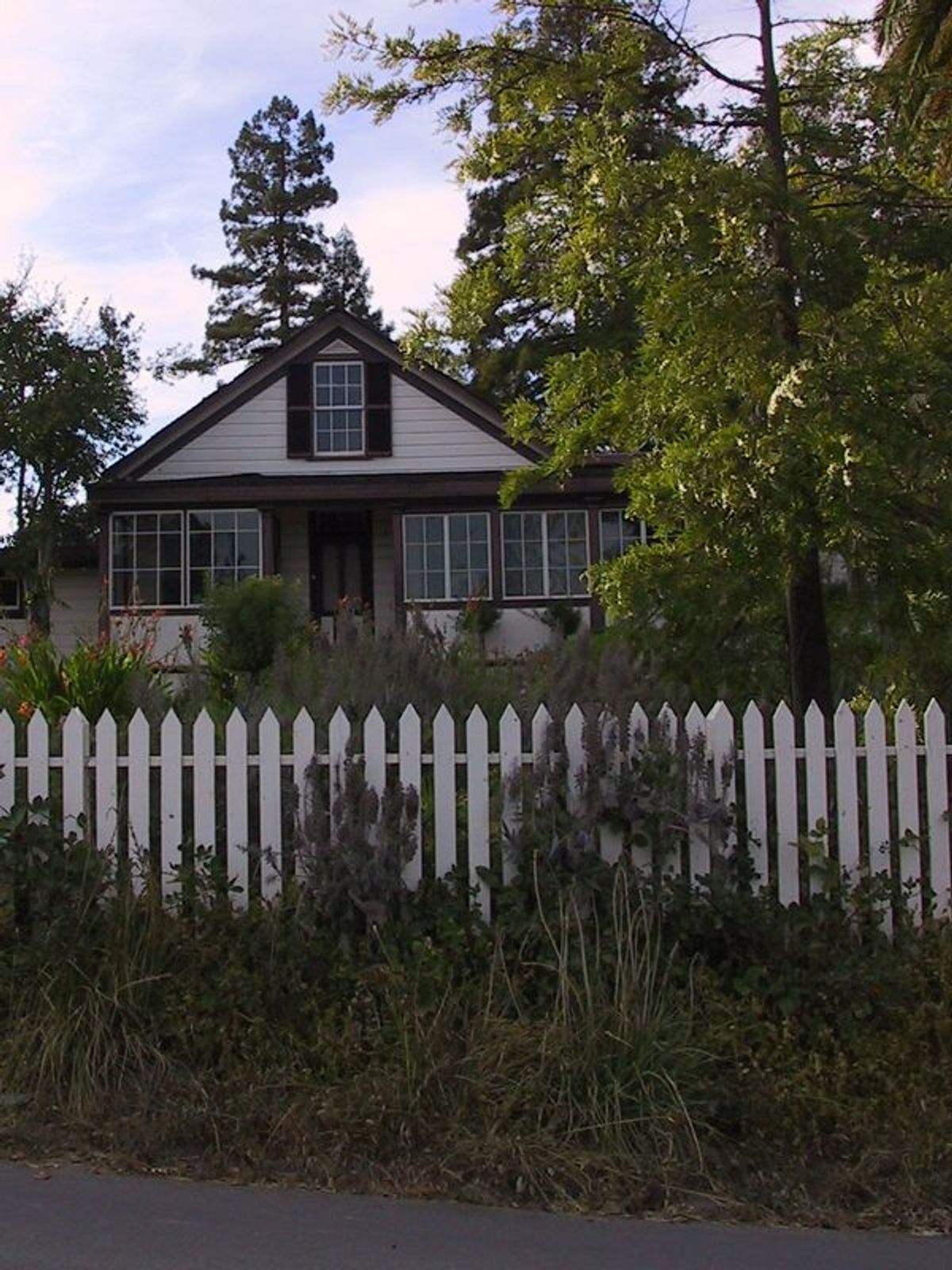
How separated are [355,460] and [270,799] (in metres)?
16.3

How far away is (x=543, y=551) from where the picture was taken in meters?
21.2

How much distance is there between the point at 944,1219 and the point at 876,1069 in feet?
2.09

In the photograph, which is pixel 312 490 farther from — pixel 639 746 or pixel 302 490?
pixel 639 746

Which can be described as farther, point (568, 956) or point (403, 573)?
point (403, 573)

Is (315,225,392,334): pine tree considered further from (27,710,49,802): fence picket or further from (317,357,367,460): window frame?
(27,710,49,802): fence picket

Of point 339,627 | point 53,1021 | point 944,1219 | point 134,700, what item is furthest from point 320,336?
point 944,1219

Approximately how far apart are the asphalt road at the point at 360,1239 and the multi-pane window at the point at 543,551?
17.1 metres

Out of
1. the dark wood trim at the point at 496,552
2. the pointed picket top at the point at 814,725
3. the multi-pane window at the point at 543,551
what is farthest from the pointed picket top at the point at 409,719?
the multi-pane window at the point at 543,551

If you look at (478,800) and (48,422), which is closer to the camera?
(478,800)

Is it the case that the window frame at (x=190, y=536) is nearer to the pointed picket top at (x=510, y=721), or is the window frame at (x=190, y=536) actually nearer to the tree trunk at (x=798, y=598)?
the tree trunk at (x=798, y=598)

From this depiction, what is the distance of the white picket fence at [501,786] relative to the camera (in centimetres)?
544

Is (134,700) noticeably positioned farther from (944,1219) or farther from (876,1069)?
(944,1219)

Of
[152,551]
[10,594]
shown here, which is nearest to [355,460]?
[152,551]

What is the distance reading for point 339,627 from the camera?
7672mm
